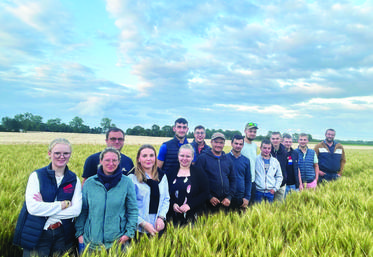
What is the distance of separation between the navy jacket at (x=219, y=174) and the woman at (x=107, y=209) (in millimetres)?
1854

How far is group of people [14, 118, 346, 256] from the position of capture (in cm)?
283

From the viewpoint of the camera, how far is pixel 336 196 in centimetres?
493

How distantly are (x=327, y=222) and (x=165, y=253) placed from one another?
2.56 metres

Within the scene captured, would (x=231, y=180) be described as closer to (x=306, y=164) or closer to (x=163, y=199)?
(x=163, y=199)

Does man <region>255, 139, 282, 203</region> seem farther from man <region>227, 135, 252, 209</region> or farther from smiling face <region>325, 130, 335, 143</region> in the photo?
smiling face <region>325, 130, 335, 143</region>

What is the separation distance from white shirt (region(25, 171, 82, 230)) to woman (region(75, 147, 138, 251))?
0.39 feet

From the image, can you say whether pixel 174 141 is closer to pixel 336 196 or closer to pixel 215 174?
pixel 215 174

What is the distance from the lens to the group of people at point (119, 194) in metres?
2.83

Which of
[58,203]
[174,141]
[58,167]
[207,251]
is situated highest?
[174,141]

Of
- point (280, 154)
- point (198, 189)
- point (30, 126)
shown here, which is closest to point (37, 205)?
point (198, 189)

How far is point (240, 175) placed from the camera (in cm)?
504

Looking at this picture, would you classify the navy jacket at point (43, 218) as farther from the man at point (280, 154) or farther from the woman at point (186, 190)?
the man at point (280, 154)

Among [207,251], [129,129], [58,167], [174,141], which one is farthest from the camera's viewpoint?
[129,129]

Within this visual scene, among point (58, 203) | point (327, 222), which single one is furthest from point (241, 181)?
point (58, 203)
